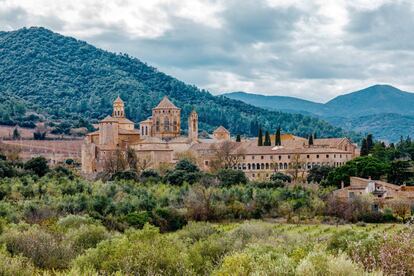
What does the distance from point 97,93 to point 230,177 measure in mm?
112611

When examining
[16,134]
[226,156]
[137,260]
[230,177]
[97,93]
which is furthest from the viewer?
[97,93]

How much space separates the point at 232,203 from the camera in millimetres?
49000

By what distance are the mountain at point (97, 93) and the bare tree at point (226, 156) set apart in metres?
54.3

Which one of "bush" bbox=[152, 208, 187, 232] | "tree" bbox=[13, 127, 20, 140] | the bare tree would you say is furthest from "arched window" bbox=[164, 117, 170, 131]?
"bush" bbox=[152, 208, 187, 232]

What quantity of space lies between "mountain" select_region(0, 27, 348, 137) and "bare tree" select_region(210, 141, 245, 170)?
54.3 meters

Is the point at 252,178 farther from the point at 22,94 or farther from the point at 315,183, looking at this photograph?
the point at 22,94

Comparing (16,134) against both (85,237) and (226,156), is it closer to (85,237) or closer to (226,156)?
(226,156)

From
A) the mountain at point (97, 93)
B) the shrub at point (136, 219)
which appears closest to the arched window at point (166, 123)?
the mountain at point (97, 93)

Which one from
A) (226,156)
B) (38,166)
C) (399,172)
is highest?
(226,156)

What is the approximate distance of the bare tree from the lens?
72394 mm

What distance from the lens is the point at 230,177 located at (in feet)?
200

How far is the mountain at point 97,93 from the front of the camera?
14938 centimetres

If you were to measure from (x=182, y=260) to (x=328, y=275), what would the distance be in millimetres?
7989

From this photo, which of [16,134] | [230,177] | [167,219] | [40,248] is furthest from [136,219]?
[16,134]
